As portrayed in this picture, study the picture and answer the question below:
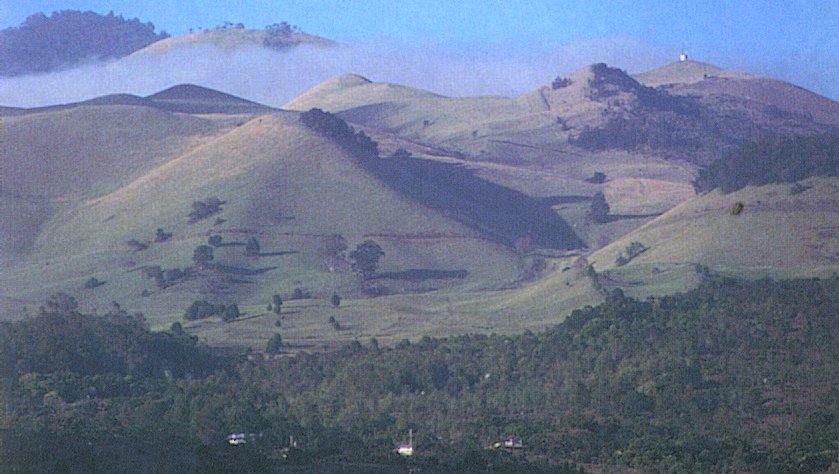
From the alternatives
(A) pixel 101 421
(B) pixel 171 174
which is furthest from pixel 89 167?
(A) pixel 101 421

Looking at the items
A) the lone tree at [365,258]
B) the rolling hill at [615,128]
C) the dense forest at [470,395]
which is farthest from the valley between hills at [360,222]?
the dense forest at [470,395]

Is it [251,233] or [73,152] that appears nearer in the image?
[251,233]

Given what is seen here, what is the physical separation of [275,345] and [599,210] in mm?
63327

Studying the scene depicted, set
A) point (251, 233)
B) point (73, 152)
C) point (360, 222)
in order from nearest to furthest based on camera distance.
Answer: point (251, 233)
point (360, 222)
point (73, 152)

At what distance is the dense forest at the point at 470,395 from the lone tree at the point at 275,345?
183 cm

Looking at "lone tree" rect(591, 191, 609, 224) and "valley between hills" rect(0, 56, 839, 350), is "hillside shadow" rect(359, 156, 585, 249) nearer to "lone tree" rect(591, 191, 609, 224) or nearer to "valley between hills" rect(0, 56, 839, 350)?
"valley between hills" rect(0, 56, 839, 350)

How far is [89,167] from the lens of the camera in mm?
136375

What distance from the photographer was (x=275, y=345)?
7606 centimetres

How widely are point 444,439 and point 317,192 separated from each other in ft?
238

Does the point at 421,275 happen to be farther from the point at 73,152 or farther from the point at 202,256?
the point at 73,152

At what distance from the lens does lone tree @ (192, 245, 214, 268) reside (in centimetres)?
10144

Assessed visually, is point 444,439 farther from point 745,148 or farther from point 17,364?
point 745,148

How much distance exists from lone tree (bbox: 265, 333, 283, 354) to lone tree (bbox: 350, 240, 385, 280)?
25.6 m

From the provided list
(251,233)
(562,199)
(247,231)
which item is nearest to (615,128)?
(562,199)
